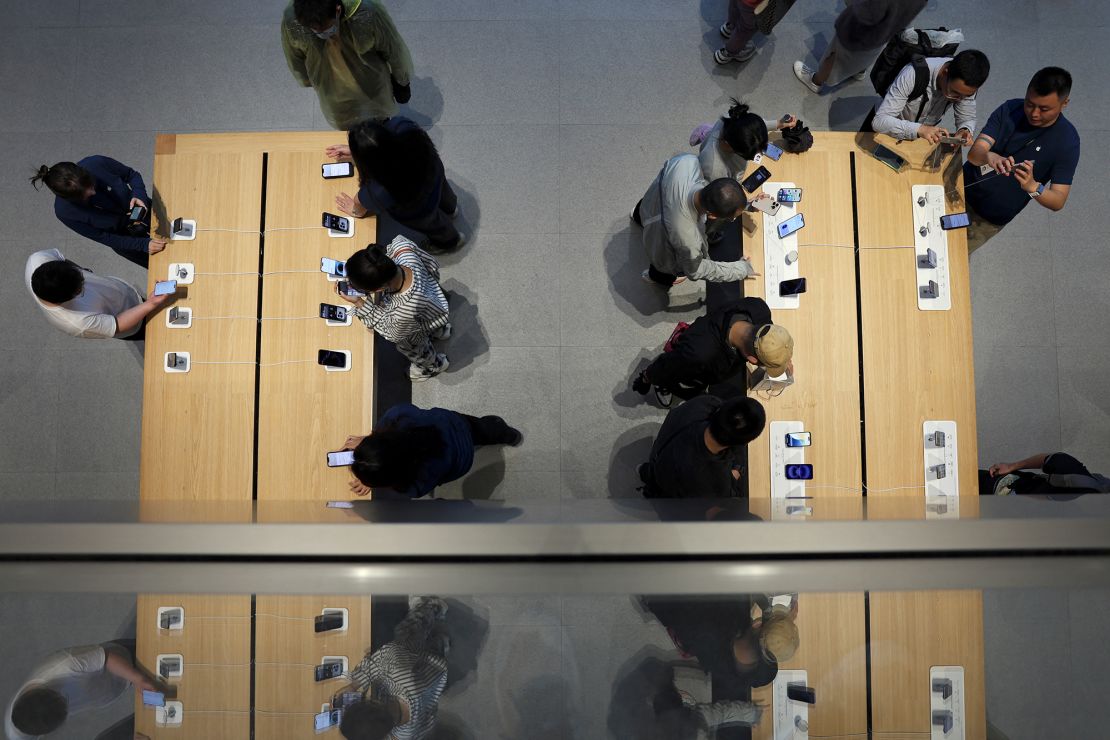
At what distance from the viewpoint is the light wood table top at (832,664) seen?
129 cm

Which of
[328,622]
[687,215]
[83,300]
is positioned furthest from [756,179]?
[83,300]

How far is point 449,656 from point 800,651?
2.52ft

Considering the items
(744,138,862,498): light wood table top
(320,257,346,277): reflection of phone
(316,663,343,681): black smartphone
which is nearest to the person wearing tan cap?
(744,138,862,498): light wood table top

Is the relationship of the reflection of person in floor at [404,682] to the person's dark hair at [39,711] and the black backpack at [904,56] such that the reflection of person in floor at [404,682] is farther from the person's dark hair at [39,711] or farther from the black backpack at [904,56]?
the black backpack at [904,56]


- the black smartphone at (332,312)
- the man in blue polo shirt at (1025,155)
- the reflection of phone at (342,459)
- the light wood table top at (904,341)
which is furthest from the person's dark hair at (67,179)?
the man in blue polo shirt at (1025,155)

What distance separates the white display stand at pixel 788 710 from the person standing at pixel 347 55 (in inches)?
118

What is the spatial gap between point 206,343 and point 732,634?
2801 millimetres

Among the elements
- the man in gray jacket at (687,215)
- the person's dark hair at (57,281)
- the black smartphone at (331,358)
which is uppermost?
the man in gray jacket at (687,215)

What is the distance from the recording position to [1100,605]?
60.0 inches

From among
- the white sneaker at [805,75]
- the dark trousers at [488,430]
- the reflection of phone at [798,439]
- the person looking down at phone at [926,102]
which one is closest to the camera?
the reflection of phone at [798,439]

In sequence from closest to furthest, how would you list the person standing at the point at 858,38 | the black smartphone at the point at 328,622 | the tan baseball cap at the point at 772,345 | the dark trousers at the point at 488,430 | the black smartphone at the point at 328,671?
1. the black smartphone at the point at 328,671
2. the black smartphone at the point at 328,622
3. the tan baseball cap at the point at 772,345
4. the person standing at the point at 858,38
5. the dark trousers at the point at 488,430

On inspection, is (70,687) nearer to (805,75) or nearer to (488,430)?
(488,430)

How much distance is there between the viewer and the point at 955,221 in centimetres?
314

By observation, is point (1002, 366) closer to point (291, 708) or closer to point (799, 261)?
point (799, 261)
